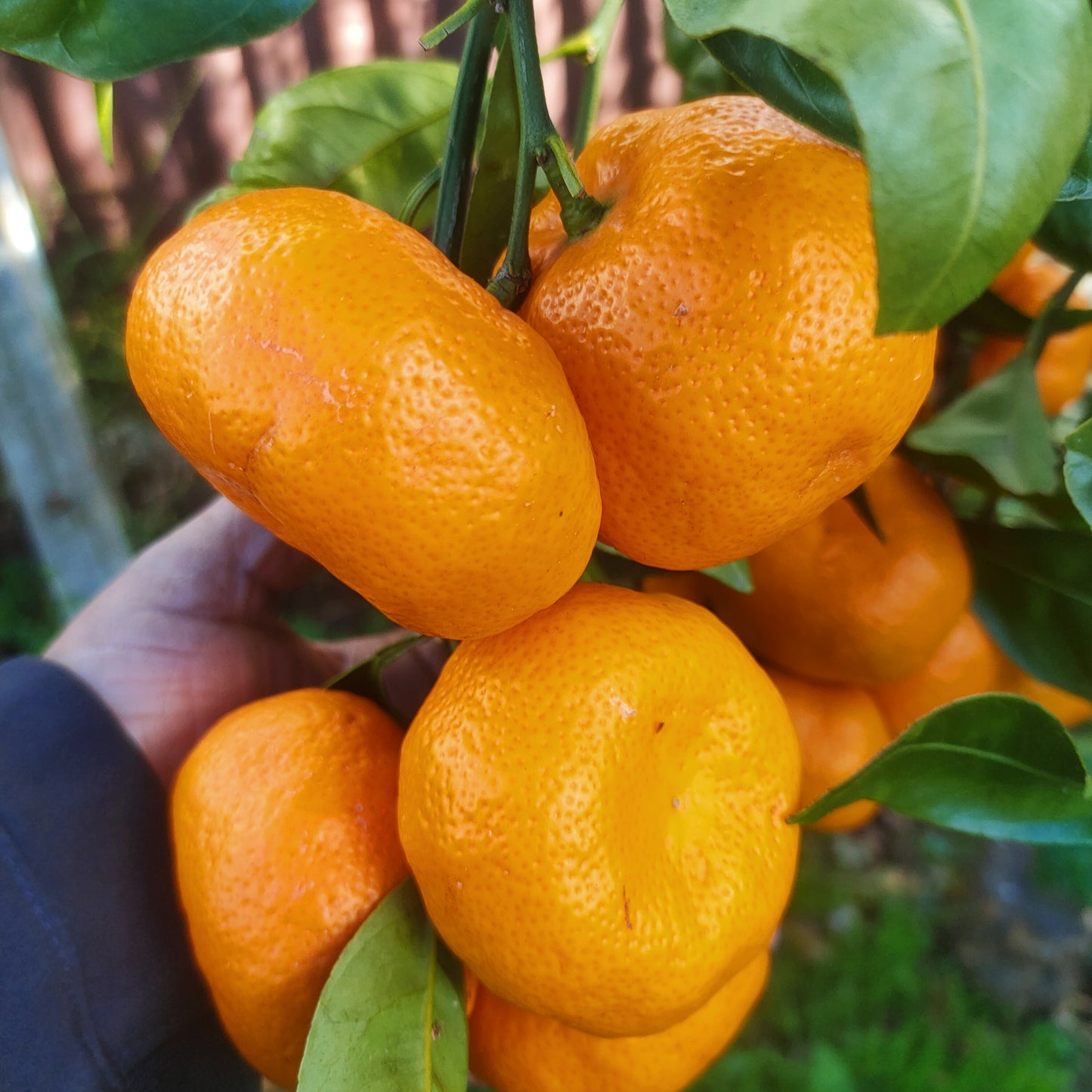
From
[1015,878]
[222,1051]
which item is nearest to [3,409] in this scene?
[222,1051]

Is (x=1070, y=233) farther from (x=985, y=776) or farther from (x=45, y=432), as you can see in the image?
(x=45, y=432)

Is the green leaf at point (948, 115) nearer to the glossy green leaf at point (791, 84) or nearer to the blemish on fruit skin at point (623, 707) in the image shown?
the glossy green leaf at point (791, 84)

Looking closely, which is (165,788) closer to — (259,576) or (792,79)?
(259,576)

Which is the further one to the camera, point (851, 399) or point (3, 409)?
point (3, 409)

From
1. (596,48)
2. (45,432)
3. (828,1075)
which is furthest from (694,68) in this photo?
(45,432)

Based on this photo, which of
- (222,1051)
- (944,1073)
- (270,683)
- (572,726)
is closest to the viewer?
(572,726)

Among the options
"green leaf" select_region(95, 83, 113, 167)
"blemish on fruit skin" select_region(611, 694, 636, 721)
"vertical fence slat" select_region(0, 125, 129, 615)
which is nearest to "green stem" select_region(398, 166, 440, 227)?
"green leaf" select_region(95, 83, 113, 167)
